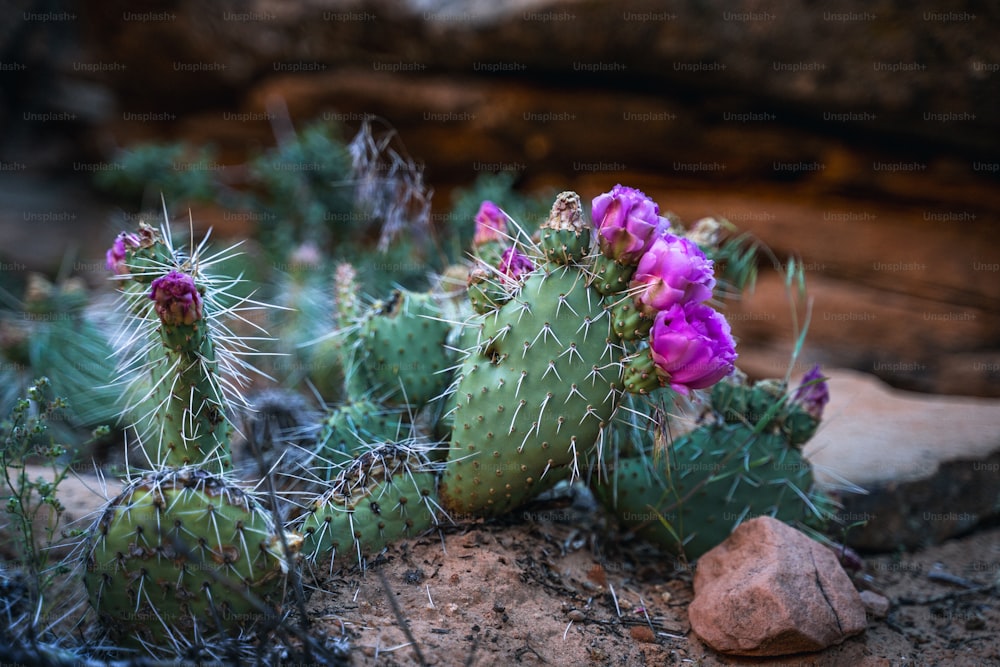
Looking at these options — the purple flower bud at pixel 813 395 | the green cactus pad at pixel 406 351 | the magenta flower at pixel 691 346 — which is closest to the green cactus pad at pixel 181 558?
the green cactus pad at pixel 406 351

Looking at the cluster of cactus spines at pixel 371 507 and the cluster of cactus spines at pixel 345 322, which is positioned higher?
the cluster of cactus spines at pixel 345 322

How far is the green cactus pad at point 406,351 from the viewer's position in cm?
262

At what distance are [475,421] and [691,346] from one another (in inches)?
25.2

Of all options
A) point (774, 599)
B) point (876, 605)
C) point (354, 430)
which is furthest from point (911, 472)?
point (354, 430)

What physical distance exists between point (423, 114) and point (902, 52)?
371 cm

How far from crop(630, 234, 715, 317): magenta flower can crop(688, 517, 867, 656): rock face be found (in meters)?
0.83

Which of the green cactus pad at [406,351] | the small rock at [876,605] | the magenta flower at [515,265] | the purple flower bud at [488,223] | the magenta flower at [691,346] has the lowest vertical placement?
the small rock at [876,605]

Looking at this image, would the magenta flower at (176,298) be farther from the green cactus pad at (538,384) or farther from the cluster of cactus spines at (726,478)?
the cluster of cactus spines at (726,478)

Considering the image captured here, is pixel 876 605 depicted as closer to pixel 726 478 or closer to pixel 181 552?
pixel 726 478

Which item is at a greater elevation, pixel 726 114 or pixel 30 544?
pixel 726 114

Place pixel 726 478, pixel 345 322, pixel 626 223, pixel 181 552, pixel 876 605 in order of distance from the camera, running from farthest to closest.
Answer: pixel 345 322 < pixel 726 478 < pixel 876 605 < pixel 626 223 < pixel 181 552

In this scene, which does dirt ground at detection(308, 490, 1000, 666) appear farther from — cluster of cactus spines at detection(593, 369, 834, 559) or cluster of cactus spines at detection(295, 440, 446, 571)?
cluster of cactus spines at detection(593, 369, 834, 559)

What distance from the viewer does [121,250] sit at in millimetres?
2168

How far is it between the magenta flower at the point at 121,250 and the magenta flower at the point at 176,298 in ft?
0.85
